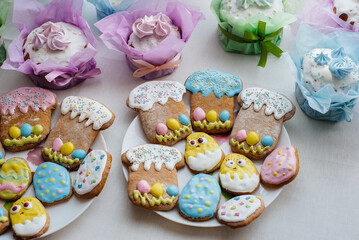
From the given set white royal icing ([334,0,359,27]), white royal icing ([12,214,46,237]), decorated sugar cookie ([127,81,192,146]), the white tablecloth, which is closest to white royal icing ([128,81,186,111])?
decorated sugar cookie ([127,81,192,146])

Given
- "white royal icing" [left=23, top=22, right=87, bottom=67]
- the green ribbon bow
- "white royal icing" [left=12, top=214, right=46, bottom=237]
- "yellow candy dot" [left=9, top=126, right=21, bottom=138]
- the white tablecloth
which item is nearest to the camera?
"white royal icing" [left=12, top=214, right=46, bottom=237]

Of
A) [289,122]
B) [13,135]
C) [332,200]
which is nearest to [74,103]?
[13,135]

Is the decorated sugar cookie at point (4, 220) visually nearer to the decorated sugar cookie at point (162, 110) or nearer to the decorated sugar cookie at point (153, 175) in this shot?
the decorated sugar cookie at point (153, 175)

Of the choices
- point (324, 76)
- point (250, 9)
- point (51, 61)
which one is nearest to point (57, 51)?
point (51, 61)

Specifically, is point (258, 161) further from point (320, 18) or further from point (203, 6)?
point (203, 6)

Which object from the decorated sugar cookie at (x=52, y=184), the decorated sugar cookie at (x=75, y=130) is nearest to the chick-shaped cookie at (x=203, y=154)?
the decorated sugar cookie at (x=75, y=130)

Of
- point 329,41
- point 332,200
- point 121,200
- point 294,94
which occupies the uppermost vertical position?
point 329,41

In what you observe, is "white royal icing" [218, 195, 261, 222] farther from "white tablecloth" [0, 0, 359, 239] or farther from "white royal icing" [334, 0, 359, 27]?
"white royal icing" [334, 0, 359, 27]

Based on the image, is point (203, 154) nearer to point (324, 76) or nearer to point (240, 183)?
point (240, 183)
